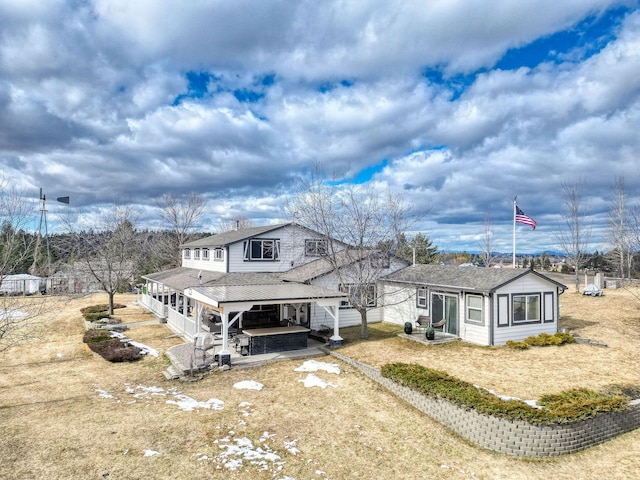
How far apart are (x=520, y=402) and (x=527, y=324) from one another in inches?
395

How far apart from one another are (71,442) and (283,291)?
10061 millimetres

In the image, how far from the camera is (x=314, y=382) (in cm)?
1308

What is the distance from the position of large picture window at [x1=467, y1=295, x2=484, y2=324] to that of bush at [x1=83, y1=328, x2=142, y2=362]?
15044 mm

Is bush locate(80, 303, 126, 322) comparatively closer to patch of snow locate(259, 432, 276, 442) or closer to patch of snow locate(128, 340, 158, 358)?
patch of snow locate(128, 340, 158, 358)

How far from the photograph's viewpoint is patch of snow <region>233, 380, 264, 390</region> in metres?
12.5

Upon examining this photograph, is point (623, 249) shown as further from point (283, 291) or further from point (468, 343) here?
point (283, 291)

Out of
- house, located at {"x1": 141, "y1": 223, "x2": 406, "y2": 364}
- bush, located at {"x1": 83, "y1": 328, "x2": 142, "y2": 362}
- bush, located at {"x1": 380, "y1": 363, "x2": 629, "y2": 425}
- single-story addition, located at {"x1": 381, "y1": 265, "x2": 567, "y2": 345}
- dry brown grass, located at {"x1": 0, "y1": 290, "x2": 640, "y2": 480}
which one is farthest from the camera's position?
single-story addition, located at {"x1": 381, "y1": 265, "x2": 567, "y2": 345}

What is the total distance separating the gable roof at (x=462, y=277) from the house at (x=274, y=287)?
1.30 meters

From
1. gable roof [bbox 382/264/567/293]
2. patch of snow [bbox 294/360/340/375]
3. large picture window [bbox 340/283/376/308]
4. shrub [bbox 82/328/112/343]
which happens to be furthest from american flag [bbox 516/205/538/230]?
shrub [bbox 82/328/112/343]

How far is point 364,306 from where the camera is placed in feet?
61.0

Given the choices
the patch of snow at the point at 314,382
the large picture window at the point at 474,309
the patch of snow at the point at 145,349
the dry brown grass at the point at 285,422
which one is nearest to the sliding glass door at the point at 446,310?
the large picture window at the point at 474,309

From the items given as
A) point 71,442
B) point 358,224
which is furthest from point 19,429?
point 358,224

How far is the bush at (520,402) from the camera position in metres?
9.01

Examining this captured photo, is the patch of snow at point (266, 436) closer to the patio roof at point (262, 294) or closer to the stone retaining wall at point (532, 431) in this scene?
the stone retaining wall at point (532, 431)
